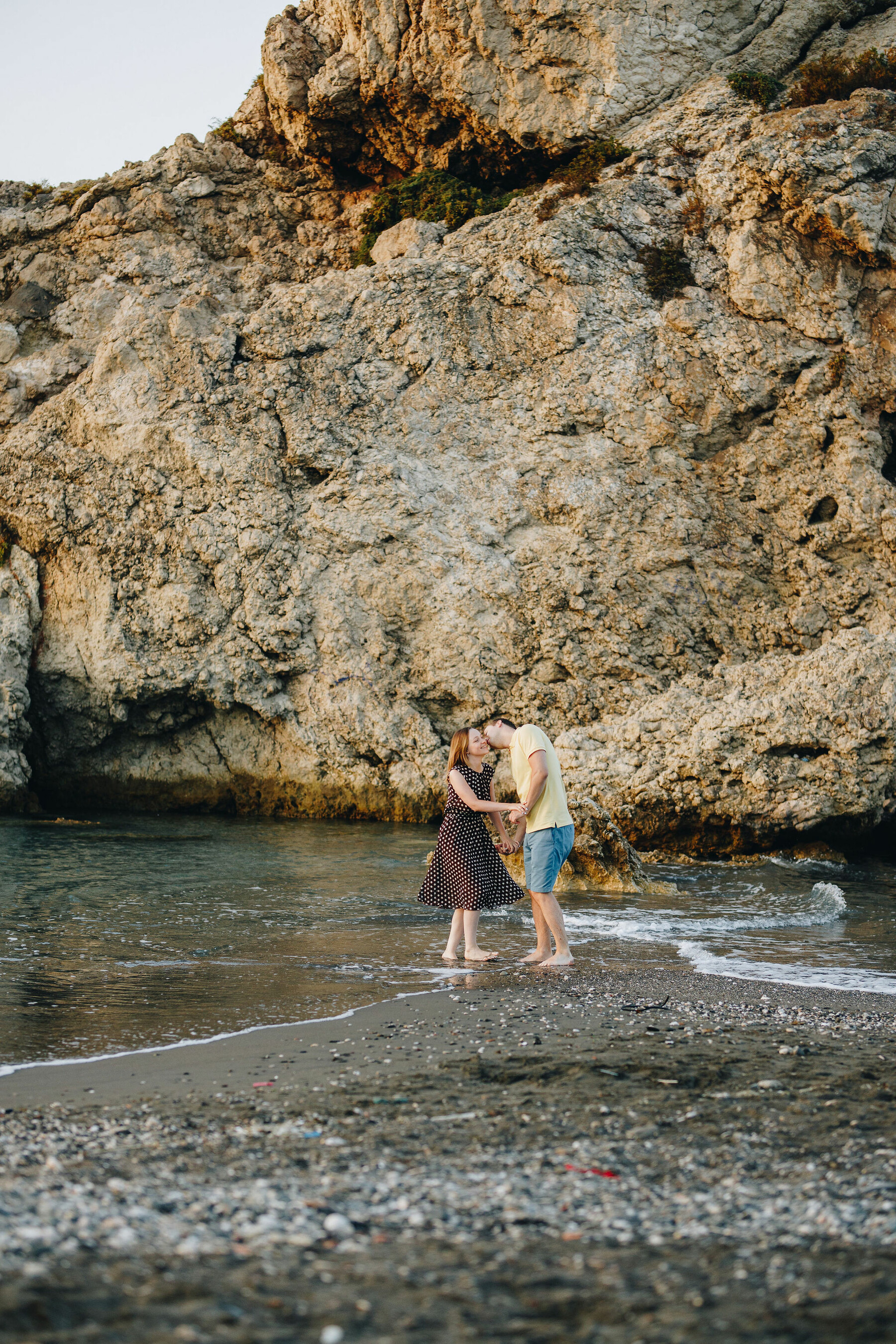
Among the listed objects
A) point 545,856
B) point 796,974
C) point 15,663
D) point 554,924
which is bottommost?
point 796,974

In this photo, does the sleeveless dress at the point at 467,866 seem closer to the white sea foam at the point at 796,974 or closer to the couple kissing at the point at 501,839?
the couple kissing at the point at 501,839

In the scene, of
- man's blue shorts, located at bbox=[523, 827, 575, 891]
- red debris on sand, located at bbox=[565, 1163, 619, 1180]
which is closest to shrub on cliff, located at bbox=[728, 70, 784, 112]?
man's blue shorts, located at bbox=[523, 827, 575, 891]

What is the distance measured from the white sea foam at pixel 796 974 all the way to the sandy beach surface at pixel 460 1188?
81.9 inches

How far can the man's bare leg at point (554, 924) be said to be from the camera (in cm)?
870

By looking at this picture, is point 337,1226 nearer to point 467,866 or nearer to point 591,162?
point 467,866

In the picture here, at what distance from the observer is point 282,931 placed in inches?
416

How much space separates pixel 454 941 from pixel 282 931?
2.37 meters

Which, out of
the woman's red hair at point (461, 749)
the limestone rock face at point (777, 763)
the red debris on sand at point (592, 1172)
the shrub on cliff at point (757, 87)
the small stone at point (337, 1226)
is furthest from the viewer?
the shrub on cliff at point (757, 87)

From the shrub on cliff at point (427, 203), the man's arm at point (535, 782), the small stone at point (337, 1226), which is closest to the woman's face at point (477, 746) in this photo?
the man's arm at point (535, 782)

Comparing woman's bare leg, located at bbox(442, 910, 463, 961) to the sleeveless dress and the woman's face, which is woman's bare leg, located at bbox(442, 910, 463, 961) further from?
the woman's face

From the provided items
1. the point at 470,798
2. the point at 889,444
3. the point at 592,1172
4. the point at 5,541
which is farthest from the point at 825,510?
the point at 592,1172

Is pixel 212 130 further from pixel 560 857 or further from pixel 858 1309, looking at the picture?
pixel 858 1309

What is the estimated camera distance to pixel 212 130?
29.9m

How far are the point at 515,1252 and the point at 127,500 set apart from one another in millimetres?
23659
